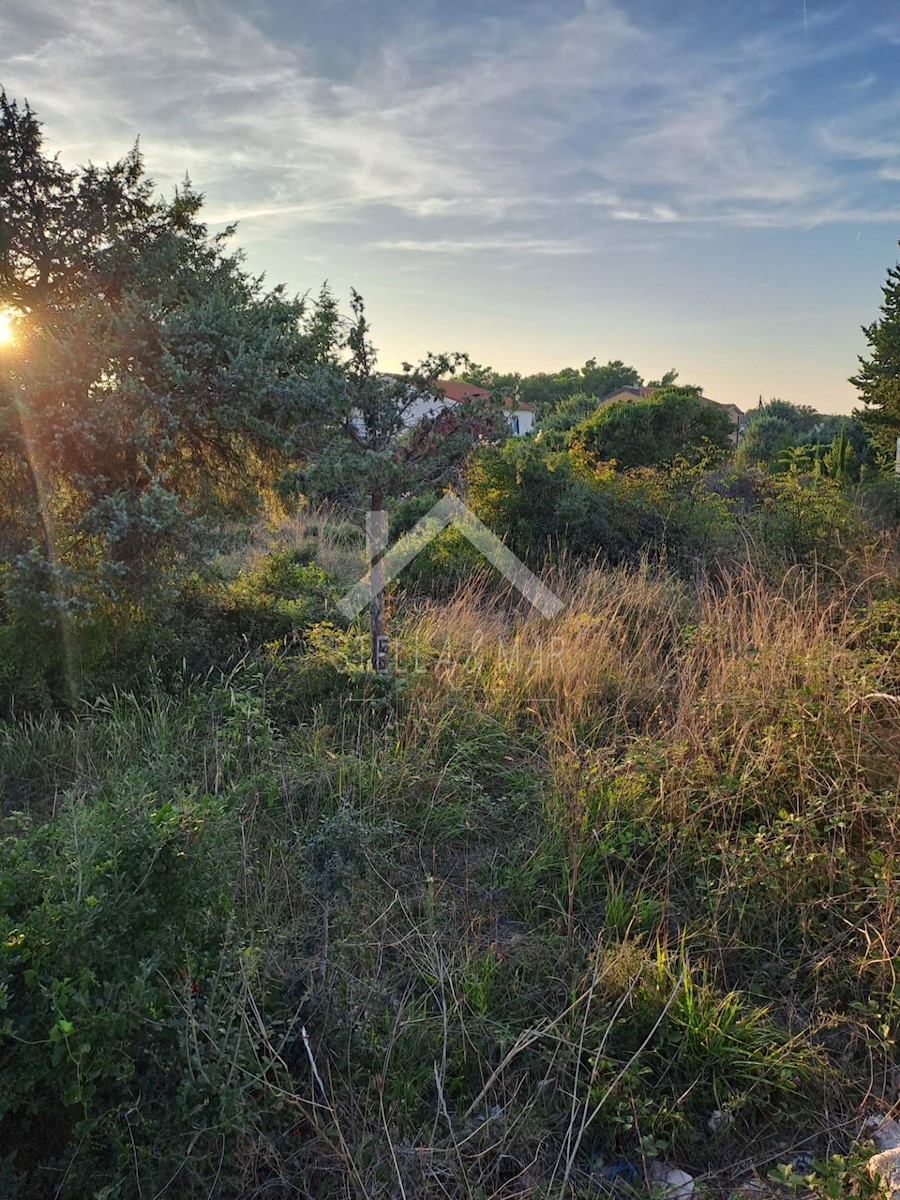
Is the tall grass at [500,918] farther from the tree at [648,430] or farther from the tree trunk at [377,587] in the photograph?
the tree at [648,430]

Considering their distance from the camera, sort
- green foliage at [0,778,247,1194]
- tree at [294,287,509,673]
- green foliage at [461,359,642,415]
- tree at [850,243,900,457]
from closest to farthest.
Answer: green foliage at [0,778,247,1194]
tree at [294,287,509,673]
tree at [850,243,900,457]
green foliage at [461,359,642,415]

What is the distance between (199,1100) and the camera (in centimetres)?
177

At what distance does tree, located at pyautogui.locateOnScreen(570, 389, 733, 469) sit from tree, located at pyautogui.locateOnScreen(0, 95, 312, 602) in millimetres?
10851

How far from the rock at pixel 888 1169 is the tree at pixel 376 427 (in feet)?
10.4

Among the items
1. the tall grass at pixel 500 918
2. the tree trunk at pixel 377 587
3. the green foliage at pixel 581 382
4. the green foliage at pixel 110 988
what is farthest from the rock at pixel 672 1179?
the green foliage at pixel 581 382

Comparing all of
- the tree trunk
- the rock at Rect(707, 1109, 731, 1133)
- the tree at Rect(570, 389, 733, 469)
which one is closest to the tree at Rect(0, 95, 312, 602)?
the tree trunk

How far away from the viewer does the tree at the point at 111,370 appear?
404cm

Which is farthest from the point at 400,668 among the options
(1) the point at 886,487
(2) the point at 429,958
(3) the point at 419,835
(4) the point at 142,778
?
(1) the point at 886,487

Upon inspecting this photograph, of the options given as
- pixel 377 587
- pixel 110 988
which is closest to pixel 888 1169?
pixel 110 988

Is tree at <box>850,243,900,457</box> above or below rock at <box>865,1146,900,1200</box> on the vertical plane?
above

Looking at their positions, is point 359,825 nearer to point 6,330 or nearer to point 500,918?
point 500,918

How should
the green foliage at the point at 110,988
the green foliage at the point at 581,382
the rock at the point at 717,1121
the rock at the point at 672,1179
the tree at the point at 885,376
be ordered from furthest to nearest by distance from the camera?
the green foliage at the point at 581,382 < the tree at the point at 885,376 < the rock at the point at 717,1121 < the rock at the point at 672,1179 < the green foliage at the point at 110,988

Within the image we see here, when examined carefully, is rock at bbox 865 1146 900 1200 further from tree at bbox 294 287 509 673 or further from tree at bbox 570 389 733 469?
tree at bbox 570 389 733 469

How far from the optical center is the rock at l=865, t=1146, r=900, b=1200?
5.47 feet
